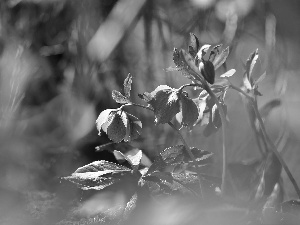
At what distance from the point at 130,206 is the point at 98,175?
70 millimetres

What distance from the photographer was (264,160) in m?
0.97

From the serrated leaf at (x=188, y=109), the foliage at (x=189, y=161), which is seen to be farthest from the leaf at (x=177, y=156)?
the serrated leaf at (x=188, y=109)

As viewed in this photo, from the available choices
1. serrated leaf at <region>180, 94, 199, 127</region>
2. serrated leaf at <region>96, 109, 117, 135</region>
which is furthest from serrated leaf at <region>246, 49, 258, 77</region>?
serrated leaf at <region>96, 109, 117, 135</region>

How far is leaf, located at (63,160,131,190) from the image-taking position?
862mm

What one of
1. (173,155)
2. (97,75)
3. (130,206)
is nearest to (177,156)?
(173,155)

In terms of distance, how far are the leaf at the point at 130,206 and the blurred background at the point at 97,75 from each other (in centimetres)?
4

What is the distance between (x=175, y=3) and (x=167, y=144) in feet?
1.70

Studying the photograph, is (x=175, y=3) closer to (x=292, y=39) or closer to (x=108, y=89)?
(x=108, y=89)

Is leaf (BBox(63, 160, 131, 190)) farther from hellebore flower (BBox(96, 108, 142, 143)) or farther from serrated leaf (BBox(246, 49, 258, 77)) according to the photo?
serrated leaf (BBox(246, 49, 258, 77))

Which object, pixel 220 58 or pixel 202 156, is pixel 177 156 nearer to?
pixel 202 156

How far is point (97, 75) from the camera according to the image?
1490 millimetres

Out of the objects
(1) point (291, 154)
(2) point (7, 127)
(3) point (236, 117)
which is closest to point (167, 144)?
(3) point (236, 117)

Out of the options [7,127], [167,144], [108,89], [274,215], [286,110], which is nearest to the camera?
[274,215]

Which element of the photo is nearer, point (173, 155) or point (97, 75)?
point (173, 155)
